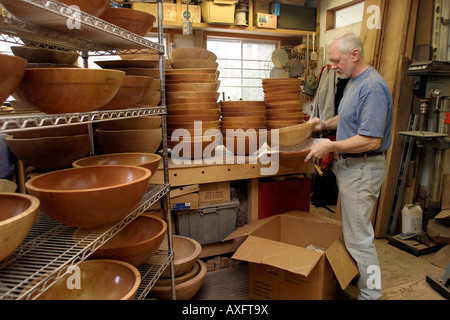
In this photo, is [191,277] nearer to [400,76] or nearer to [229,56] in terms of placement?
[400,76]

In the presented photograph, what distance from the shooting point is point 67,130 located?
61.0 inches

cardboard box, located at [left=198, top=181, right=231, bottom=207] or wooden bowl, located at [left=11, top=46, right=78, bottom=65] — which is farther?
cardboard box, located at [left=198, top=181, right=231, bottom=207]

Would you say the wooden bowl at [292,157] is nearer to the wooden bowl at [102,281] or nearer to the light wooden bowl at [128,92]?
the light wooden bowl at [128,92]

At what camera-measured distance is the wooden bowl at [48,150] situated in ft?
4.63

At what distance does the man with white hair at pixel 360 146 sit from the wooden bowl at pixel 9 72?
1.39 meters

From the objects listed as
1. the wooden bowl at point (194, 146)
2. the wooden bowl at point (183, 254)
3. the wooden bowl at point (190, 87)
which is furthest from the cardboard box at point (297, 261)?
the wooden bowl at point (190, 87)

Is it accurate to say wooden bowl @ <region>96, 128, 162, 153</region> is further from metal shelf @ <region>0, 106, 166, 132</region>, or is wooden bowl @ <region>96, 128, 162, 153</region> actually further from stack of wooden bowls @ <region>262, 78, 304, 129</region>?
stack of wooden bowls @ <region>262, 78, 304, 129</region>

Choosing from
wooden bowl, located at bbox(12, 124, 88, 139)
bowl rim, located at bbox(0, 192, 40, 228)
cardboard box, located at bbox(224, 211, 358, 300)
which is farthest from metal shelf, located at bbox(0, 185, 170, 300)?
cardboard box, located at bbox(224, 211, 358, 300)

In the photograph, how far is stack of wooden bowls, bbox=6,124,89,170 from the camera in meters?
1.42

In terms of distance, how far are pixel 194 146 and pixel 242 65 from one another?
324cm

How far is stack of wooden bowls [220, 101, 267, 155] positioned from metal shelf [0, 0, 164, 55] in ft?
2.57

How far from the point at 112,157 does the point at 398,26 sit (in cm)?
263

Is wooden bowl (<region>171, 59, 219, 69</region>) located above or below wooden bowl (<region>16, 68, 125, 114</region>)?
above

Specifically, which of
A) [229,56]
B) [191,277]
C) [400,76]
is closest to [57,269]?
[191,277]
